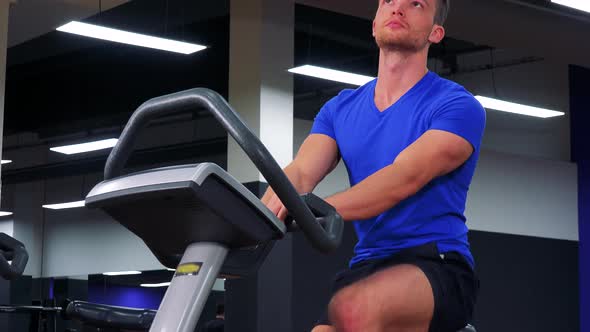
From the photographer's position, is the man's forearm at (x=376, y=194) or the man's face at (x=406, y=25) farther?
the man's face at (x=406, y=25)

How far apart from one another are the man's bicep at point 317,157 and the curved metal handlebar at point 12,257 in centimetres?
117

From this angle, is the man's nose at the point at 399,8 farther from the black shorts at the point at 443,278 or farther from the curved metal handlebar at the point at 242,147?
the curved metal handlebar at the point at 242,147

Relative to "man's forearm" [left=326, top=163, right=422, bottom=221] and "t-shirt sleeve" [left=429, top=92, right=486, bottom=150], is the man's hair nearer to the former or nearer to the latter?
"t-shirt sleeve" [left=429, top=92, right=486, bottom=150]

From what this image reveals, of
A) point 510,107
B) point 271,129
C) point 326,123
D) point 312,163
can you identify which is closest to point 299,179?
point 312,163

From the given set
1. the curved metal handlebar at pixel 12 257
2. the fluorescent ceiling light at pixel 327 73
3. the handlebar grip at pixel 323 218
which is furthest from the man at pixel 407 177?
the fluorescent ceiling light at pixel 327 73

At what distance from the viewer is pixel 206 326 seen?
9117 mm

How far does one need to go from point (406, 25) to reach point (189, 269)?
738 mm

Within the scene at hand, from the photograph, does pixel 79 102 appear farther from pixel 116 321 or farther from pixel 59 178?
pixel 116 321

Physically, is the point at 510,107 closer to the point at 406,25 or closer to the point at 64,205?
the point at 64,205

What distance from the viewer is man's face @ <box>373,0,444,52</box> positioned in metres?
1.82

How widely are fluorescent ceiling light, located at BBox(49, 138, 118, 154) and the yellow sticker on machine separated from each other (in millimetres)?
12558

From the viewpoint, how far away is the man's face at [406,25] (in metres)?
1.82

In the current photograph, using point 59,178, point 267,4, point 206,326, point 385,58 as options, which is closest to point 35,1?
point 267,4

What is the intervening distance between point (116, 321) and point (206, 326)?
6652mm
